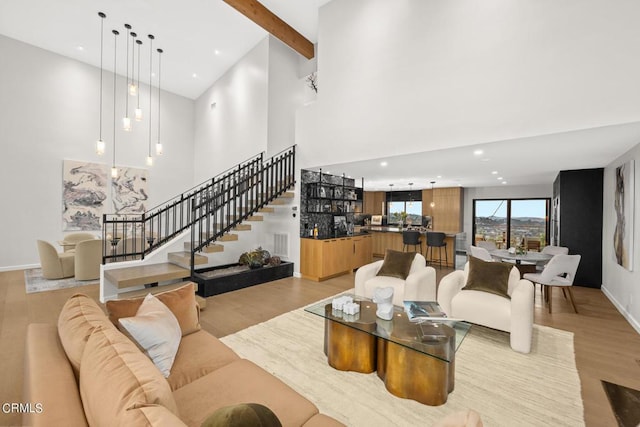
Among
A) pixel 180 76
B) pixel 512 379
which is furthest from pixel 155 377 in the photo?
pixel 180 76

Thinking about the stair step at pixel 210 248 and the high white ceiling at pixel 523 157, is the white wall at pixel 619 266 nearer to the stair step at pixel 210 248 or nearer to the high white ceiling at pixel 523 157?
the high white ceiling at pixel 523 157

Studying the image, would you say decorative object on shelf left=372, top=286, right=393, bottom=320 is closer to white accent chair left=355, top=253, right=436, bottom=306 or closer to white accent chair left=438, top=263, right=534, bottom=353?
white accent chair left=355, top=253, right=436, bottom=306

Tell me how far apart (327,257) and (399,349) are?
3.93 m

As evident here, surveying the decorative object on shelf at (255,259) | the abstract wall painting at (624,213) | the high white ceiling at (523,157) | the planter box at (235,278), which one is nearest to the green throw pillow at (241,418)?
the planter box at (235,278)

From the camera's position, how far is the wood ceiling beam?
5.71 meters

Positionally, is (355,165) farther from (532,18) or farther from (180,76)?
(180,76)

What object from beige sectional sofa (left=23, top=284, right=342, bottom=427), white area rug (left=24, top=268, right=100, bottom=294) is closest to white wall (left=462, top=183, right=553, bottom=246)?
beige sectional sofa (left=23, top=284, right=342, bottom=427)

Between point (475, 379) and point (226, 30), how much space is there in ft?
27.3

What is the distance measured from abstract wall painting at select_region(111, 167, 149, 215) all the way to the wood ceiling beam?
547 cm

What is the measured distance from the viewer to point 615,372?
2.67m

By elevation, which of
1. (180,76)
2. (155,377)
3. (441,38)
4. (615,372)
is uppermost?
(180,76)

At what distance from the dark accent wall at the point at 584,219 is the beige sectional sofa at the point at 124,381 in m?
6.81

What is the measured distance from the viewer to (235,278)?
5176mm

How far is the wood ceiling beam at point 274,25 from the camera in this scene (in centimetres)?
571
